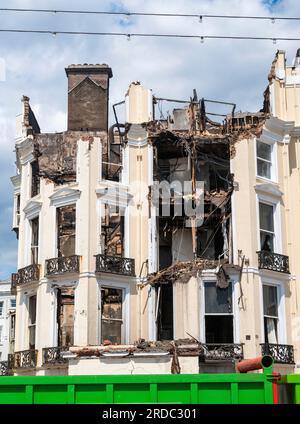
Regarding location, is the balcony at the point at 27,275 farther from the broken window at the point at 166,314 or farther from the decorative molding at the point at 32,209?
the broken window at the point at 166,314

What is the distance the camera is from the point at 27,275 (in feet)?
96.0

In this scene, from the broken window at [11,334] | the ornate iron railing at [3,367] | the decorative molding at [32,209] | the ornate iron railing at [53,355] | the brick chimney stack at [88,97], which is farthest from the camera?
the broken window at [11,334]

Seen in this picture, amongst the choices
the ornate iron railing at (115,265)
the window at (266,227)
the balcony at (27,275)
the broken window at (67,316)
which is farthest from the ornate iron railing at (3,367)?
the window at (266,227)

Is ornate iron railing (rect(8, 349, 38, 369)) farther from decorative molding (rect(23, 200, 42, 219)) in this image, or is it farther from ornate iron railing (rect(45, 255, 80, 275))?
decorative molding (rect(23, 200, 42, 219))

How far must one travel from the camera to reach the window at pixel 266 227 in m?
28.5

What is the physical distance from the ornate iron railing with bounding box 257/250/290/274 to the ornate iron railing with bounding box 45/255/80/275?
7.33m

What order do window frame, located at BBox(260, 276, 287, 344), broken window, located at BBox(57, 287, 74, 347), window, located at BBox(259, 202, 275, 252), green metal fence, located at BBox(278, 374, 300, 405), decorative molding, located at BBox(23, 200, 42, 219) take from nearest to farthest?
green metal fence, located at BBox(278, 374, 300, 405), window frame, located at BBox(260, 276, 287, 344), window, located at BBox(259, 202, 275, 252), decorative molding, located at BBox(23, 200, 42, 219), broken window, located at BBox(57, 287, 74, 347)

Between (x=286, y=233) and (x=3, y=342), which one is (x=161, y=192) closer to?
(x=286, y=233)

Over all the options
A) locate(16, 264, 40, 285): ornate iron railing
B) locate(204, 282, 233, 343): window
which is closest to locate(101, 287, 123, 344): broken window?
locate(16, 264, 40, 285): ornate iron railing

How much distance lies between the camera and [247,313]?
26.4 meters

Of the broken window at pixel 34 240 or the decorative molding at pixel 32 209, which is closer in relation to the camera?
the decorative molding at pixel 32 209

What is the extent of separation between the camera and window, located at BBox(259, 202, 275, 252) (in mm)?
28531

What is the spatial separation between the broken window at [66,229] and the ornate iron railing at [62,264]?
1.17 m
